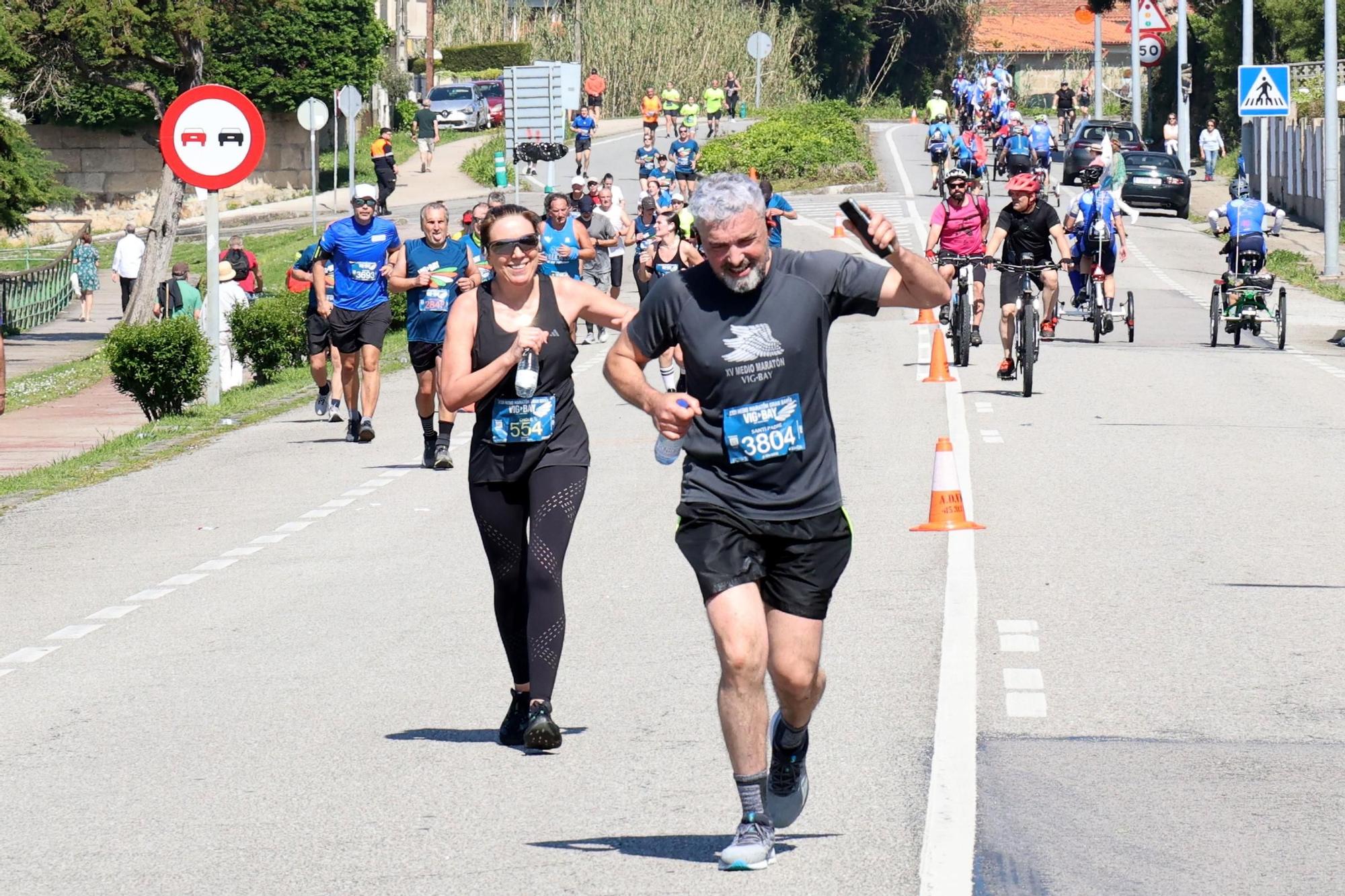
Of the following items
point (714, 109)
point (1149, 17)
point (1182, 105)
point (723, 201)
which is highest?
point (1149, 17)

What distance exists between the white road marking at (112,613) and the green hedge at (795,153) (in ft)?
143

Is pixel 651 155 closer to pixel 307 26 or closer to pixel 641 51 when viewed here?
pixel 307 26

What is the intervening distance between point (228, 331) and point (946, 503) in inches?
557

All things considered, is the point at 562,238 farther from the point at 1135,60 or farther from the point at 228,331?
the point at 1135,60

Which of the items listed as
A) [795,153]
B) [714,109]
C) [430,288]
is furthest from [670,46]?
[430,288]

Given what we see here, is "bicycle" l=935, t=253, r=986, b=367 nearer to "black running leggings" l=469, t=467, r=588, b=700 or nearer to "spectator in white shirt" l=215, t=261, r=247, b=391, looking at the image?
"spectator in white shirt" l=215, t=261, r=247, b=391

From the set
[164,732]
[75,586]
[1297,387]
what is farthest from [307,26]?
[164,732]

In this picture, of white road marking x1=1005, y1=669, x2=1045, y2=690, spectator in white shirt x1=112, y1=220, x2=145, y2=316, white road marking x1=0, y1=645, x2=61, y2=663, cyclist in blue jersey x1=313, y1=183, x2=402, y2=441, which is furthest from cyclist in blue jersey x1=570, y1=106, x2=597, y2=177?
white road marking x1=1005, y1=669, x2=1045, y2=690

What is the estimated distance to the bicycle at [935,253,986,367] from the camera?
20500 millimetres

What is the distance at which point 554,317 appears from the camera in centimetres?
773

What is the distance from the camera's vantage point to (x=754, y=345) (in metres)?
5.86

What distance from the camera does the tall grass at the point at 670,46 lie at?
80750 mm

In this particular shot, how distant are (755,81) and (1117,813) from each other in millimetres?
78065

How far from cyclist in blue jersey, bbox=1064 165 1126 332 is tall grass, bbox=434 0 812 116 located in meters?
57.4
